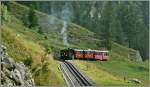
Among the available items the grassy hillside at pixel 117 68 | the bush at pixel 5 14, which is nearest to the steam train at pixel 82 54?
the grassy hillside at pixel 117 68

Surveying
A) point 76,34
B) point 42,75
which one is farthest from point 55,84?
point 76,34

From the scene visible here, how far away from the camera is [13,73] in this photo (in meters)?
16.2

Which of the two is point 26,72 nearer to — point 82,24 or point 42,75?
point 42,75

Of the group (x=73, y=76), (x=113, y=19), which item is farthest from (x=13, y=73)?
(x=113, y=19)

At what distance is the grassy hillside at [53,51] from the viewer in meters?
16.5

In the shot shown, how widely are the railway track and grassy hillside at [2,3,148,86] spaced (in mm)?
179

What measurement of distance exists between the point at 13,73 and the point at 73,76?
1617mm

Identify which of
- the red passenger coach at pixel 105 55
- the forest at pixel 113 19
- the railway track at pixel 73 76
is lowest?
the railway track at pixel 73 76

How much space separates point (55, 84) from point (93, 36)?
5.68 feet

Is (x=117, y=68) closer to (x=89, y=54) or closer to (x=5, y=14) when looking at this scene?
(x=89, y=54)

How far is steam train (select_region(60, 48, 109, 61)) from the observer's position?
16641 millimetres

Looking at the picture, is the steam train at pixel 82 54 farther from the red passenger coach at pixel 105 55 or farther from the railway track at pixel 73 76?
the railway track at pixel 73 76

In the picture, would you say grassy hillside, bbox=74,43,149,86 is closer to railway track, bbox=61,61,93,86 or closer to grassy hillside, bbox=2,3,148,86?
grassy hillside, bbox=2,3,148,86

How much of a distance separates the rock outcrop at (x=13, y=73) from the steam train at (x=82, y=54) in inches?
43.0
